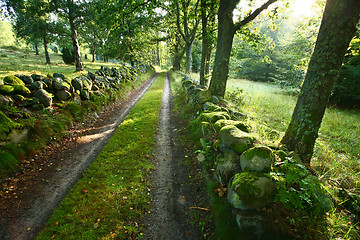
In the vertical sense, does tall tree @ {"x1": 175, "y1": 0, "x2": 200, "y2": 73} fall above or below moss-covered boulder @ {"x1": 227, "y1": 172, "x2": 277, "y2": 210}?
above

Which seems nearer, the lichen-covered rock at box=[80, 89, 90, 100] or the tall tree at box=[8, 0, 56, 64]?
the lichen-covered rock at box=[80, 89, 90, 100]

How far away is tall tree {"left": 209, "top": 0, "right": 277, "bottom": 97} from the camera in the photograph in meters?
6.91

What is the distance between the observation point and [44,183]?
166 inches

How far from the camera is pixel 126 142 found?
612cm

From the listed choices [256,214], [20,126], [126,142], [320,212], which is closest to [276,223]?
[256,214]

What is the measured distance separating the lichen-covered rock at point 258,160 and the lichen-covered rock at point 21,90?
26.5 feet

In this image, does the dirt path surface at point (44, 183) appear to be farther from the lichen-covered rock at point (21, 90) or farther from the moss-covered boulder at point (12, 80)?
the moss-covered boulder at point (12, 80)

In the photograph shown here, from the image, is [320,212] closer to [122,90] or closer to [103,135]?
[103,135]

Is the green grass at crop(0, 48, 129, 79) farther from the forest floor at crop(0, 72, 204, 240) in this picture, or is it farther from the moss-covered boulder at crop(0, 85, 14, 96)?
the forest floor at crop(0, 72, 204, 240)

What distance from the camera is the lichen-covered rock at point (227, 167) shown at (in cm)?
337

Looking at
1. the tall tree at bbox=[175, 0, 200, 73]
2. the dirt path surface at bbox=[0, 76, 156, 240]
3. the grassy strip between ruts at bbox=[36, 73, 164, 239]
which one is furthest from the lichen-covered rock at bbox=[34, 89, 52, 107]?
the tall tree at bbox=[175, 0, 200, 73]

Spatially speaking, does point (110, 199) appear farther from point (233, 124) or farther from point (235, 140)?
point (233, 124)

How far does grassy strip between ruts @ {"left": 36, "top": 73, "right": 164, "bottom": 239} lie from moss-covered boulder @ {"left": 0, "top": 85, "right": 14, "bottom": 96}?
3.92m

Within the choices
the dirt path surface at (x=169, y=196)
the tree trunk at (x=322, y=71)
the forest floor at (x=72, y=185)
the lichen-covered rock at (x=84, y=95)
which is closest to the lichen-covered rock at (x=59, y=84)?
the lichen-covered rock at (x=84, y=95)
